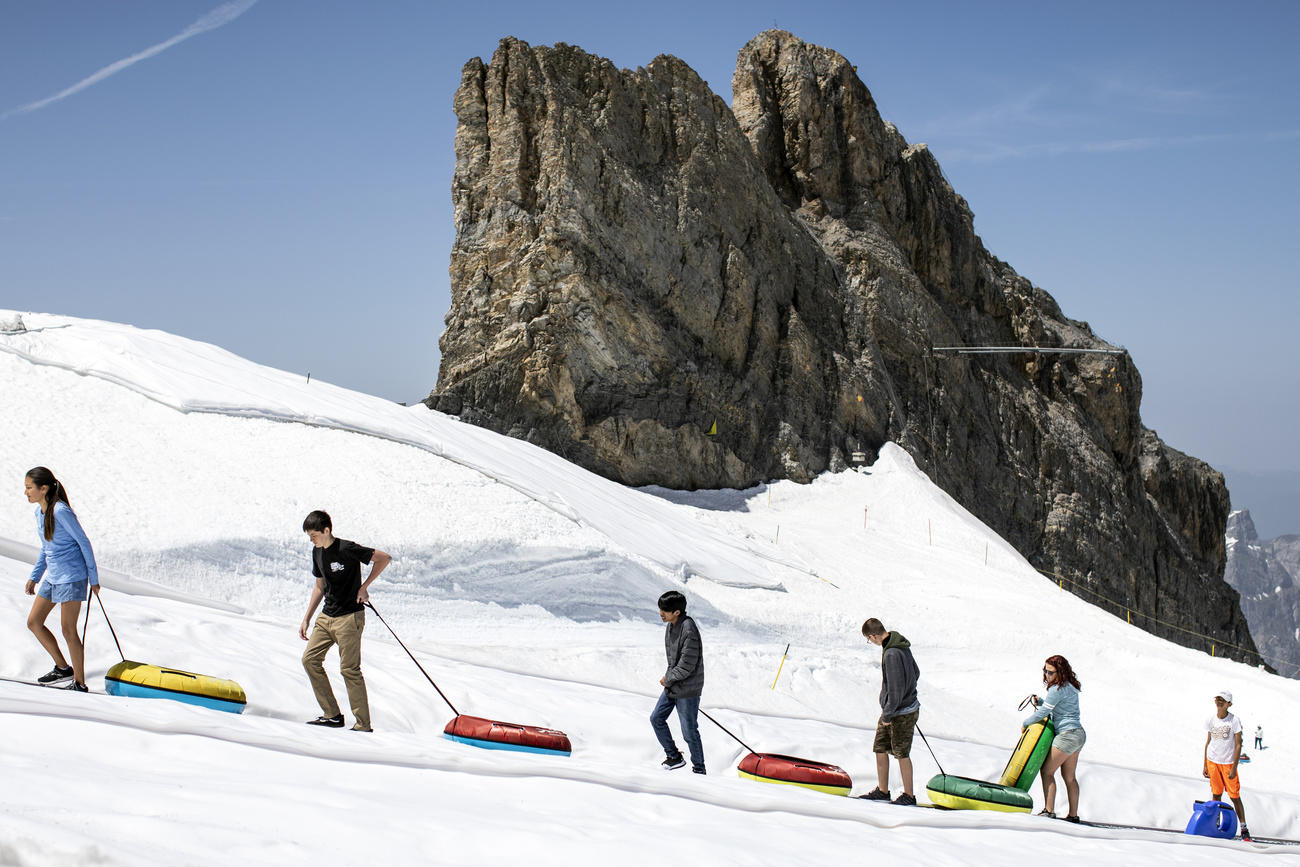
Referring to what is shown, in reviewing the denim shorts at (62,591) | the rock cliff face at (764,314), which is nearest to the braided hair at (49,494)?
the denim shorts at (62,591)

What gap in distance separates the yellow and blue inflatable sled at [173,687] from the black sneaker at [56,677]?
0.69ft

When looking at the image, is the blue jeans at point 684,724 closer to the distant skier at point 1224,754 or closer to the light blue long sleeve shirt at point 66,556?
the light blue long sleeve shirt at point 66,556

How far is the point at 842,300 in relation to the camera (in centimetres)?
2939

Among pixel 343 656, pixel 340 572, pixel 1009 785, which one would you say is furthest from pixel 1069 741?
pixel 340 572

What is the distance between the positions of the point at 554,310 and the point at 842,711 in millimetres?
12923

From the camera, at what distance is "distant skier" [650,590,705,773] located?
683 cm

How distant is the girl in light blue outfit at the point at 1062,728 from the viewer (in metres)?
7.27

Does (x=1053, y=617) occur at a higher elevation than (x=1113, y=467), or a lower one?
lower

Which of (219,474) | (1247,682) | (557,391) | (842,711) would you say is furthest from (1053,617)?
(219,474)

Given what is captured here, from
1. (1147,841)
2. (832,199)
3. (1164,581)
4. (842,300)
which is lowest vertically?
(1147,841)

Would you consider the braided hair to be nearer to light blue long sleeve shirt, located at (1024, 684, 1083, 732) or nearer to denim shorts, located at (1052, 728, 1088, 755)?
light blue long sleeve shirt, located at (1024, 684, 1083, 732)

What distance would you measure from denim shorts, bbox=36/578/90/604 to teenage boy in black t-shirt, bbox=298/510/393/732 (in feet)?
4.06

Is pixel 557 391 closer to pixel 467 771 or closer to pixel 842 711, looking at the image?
pixel 842 711

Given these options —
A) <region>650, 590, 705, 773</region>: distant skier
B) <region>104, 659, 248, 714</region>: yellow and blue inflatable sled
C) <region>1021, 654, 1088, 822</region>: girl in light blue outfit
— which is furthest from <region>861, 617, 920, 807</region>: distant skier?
<region>104, 659, 248, 714</region>: yellow and blue inflatable sled
